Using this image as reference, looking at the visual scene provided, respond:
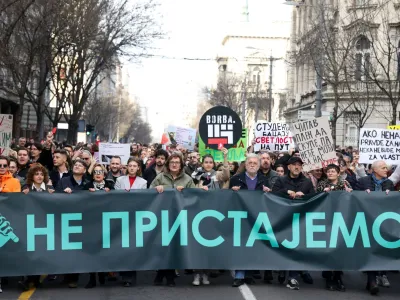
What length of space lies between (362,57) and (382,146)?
19.0 m

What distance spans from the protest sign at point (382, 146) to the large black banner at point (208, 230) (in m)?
3.16

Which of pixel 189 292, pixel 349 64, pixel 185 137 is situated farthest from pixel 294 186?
pixel 349 64

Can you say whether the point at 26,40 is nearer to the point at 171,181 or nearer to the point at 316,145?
the point at 316,145

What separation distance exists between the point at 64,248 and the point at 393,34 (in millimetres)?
27464

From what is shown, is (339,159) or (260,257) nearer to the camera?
(260,257)

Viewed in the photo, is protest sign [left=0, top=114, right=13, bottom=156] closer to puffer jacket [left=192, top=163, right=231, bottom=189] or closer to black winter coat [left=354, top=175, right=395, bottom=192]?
puffer jacket [left=192, top=163, right=231, bottom=189]

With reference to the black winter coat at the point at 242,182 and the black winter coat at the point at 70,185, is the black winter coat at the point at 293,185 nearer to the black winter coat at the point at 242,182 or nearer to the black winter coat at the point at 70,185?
the black winter coat at the point at 242,182

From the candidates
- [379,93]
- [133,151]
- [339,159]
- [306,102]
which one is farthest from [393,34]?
[339,159]

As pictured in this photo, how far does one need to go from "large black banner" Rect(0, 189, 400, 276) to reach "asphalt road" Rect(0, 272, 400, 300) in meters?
0.26

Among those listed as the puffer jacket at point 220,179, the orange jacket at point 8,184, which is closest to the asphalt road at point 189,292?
the orange jacket at point 8,184

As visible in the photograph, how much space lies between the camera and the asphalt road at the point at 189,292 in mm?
8883

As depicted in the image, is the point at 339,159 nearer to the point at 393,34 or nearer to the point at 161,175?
the point at 161,175

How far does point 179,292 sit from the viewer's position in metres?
9.18

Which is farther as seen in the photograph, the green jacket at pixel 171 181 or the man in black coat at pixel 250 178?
the man in black coat at pixel 250 178
